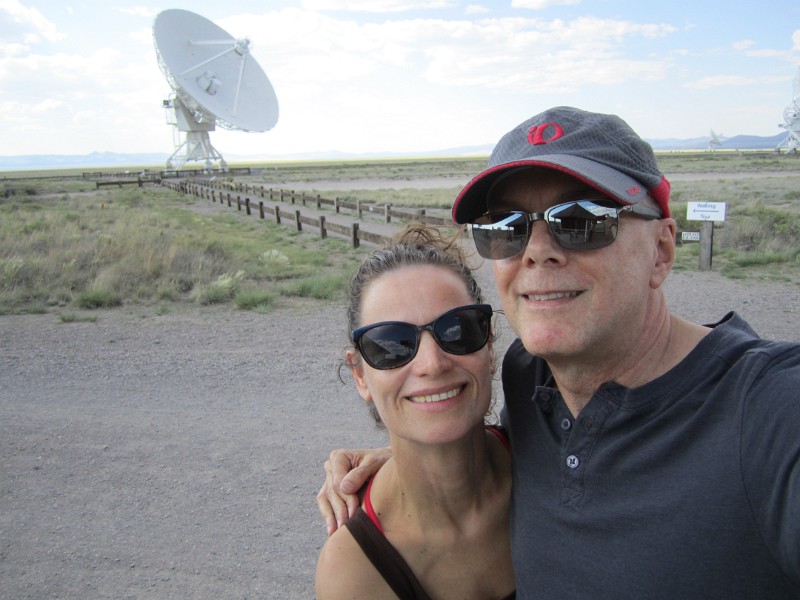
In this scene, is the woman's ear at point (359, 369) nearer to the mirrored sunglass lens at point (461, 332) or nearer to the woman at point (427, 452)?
the woman at point (427, 452)

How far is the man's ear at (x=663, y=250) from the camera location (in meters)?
1.56

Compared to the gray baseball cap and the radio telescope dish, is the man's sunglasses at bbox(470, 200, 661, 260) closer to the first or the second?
the gray baseball cap

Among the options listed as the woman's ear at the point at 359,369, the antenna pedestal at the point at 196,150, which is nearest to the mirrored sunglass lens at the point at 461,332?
the woman's ear at the point at 359,369

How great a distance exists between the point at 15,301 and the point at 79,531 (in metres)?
7.63

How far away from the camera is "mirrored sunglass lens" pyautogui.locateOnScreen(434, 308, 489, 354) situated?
5.60ft

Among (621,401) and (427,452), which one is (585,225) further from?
(427,452)

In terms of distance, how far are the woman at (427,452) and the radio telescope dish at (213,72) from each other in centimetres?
5072

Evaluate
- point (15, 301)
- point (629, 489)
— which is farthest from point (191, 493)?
point (15, 301)

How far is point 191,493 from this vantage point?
4293 mm

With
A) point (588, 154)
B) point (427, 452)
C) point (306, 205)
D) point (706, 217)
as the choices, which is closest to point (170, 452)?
point (427, 452)

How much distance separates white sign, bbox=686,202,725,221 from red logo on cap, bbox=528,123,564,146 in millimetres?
11279

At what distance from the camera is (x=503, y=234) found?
5.14 feet

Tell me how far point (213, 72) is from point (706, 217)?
4912 cm

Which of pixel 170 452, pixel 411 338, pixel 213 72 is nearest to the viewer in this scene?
pixel 411 338
